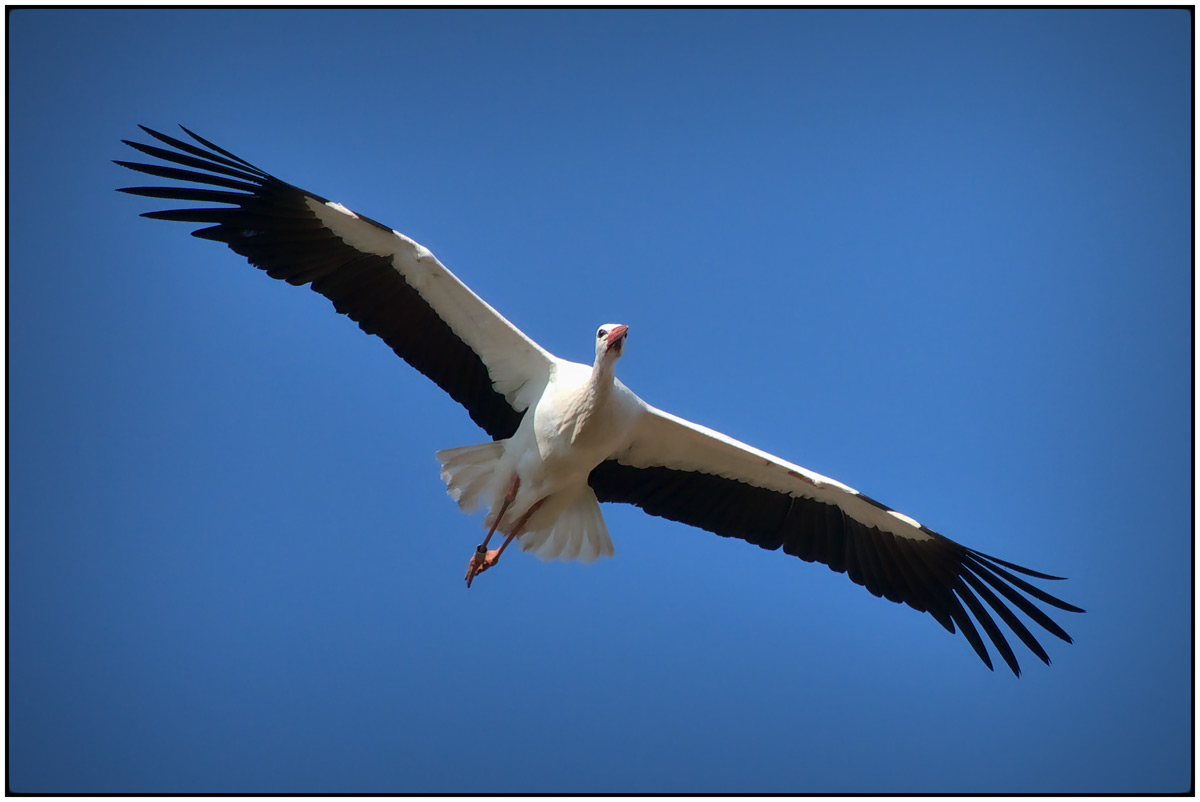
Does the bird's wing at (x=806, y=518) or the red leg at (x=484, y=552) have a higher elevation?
the bird's wing at (x=806, y=518)

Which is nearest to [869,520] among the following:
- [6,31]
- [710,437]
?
[710,437]

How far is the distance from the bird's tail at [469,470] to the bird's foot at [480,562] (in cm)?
38

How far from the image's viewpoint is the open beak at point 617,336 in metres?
8.11

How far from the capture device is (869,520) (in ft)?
30.2

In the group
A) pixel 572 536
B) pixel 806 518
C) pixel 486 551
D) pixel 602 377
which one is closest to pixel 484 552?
pixel 486 551

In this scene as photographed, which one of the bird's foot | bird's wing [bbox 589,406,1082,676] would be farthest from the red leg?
bird's wing [bbox 589,406,1082,676]

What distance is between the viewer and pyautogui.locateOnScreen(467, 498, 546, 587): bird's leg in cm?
879

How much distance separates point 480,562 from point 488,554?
10cm

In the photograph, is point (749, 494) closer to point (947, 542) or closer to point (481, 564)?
point (947, 542)

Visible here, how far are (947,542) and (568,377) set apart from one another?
10.0 feet

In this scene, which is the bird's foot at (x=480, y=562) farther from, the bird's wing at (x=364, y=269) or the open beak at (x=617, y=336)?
the open beak at (x=617, y=336)

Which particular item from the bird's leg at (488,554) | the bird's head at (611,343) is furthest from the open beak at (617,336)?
the bird's leg at (488,554)

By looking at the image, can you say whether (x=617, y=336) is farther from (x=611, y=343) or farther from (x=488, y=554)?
(x=488, y=554)

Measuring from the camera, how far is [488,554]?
8.91 metres
